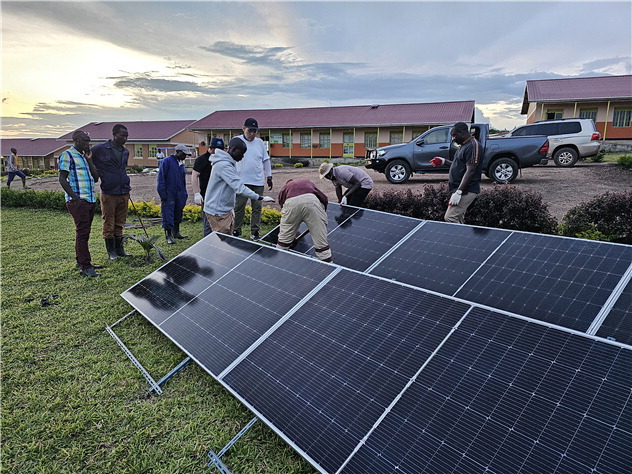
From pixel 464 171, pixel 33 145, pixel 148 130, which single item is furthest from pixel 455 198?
pixel 33 145

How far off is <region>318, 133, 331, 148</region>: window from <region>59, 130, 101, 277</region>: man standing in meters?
29.9

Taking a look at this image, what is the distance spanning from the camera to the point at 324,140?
35.6m

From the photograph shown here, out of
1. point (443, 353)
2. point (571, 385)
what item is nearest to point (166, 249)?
point (443, 353)

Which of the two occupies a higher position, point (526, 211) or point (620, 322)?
point (526, 211)

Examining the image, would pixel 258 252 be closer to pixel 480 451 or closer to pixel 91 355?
pixel 91 355

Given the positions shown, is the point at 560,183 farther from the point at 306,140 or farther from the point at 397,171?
the point at 306,140

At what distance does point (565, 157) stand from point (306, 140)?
22478 millimetres

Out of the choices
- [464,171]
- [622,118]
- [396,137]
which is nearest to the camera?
[464,171]

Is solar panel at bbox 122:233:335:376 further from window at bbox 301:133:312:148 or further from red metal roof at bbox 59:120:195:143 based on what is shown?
red metal roof at bbox 59:120:195:143

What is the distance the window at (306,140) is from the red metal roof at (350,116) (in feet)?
4.39

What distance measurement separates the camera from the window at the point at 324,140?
35.3 metres

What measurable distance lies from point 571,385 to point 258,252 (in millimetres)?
3336

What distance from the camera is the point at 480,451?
2.09 m

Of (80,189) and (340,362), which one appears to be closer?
(340,362)
